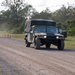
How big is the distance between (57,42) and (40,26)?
207 cm

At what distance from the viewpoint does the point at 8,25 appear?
9869 cm

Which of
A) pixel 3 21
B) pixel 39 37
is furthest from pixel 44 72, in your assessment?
pixel 3 21

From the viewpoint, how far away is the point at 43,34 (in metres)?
24.6

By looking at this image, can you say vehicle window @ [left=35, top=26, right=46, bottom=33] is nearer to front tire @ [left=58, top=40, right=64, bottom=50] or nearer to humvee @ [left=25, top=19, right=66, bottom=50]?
humvee @ [left=25, top=19, right=66, bottom=50]

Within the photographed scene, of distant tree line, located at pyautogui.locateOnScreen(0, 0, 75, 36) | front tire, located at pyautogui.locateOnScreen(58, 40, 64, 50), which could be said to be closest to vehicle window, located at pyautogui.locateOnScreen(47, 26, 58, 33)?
front tire, located at pyautogui.locateOnScreen(58, 40, 64, 50)

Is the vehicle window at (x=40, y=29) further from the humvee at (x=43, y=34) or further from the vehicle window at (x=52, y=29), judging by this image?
the vehicle window at (x=52, y=29)

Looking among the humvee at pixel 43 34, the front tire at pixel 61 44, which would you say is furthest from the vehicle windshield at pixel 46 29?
the front tire at pixel 61 44

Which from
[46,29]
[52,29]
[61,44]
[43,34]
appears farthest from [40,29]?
[61,44]

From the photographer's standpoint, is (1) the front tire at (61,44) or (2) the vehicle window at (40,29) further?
(2) the vehicle window at (40,29)

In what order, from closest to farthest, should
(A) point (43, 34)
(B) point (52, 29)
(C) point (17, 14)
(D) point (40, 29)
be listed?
(A) point (43, 34) < (B) point (52, 29) < (D) point (40, 29) < (C) point (17, 14)

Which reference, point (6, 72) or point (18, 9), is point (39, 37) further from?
point (18, 9)

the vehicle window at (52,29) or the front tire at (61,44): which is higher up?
the vehicle window at (52,29)

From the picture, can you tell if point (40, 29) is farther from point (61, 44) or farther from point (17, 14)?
point (17, 14)

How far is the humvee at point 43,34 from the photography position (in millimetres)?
24438
